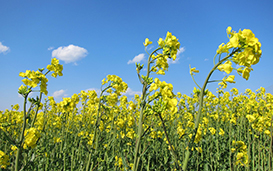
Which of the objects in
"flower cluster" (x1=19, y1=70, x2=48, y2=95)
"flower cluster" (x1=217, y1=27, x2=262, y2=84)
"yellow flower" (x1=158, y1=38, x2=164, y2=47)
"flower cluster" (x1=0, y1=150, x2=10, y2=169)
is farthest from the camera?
"flower cluster" (x1=0, y1=150, x2=10, y2=169)

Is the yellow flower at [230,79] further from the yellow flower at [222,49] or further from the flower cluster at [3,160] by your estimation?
the flower cluster at [3,160]

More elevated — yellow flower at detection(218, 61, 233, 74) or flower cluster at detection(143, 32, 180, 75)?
flower cluster at detection(143, 32, 180, 75)

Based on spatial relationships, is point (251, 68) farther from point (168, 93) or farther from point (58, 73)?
point (58, 73)

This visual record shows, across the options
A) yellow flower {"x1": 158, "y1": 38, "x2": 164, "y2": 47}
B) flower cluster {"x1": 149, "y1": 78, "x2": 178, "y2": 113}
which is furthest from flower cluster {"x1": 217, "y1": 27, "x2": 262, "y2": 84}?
yellow flower {"x1": 158, "y1": 38, "x2": 164, "y2": 47}

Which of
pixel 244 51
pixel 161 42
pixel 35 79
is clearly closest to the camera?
pixel 244 51

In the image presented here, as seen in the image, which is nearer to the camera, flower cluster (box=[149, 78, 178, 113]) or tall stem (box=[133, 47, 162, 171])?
flower cluster (box=[149, 78, 178, 113])

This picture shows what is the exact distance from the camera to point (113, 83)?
357 centimetres

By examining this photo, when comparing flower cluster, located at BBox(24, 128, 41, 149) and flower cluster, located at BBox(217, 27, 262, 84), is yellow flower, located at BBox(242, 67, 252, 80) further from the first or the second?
flower cluster, located at BBox(24, 128, 41, 149)

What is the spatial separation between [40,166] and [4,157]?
1.14 metres

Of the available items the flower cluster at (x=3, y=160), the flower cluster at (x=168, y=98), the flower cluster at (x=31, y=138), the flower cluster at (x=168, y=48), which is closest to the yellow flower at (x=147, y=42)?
the flower cluster at (x=168, y=48)

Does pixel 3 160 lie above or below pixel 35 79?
below

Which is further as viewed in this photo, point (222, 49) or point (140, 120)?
point (140, 120)

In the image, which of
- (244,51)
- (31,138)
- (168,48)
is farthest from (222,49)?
(31,138)

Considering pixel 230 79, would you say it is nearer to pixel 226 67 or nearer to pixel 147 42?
pixel 226 67
